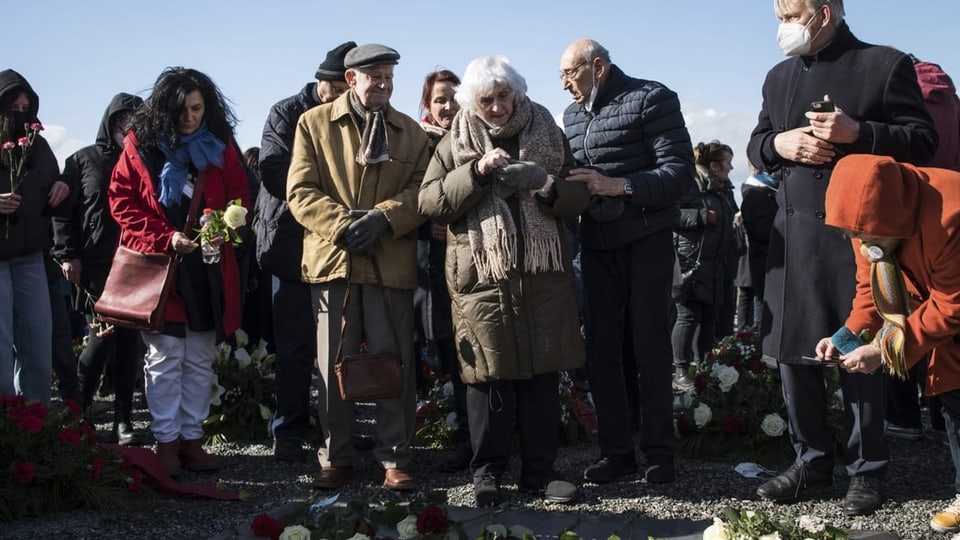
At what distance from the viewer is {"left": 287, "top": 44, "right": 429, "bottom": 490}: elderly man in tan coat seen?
5484mm

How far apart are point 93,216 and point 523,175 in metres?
3.47

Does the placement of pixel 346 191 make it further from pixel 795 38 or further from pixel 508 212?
pixel 795 38

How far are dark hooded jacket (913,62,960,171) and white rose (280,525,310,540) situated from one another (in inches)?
181

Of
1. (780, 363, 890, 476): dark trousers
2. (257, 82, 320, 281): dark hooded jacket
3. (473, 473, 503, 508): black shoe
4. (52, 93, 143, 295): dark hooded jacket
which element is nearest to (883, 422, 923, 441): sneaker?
(780, 363, 890, 476): dark trousers

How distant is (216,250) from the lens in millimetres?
5672

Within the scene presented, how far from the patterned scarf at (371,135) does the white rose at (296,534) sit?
86.5 inches

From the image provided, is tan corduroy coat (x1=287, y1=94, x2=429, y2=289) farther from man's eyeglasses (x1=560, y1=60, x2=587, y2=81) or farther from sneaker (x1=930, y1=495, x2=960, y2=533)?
sneaker (x1=930, y1=495, x2=960, y2=533)

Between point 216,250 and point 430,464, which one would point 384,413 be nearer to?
point 430,464

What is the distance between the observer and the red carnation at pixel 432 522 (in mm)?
4137

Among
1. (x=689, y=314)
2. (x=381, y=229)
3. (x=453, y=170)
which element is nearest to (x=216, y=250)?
(x=381, y=229)

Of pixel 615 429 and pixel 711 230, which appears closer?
pixel 615 429

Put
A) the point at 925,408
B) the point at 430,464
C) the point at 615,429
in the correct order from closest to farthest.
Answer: the point at 615,429, the point at 430,464, the point at 925,408

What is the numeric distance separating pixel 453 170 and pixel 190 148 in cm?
167

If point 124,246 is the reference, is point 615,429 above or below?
below
